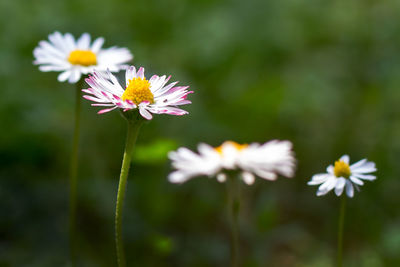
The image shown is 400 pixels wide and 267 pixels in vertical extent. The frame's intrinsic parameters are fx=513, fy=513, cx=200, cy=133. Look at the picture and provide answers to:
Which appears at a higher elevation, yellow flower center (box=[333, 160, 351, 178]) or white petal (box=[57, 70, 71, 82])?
white petal (box=[57, 70, 71, 82])

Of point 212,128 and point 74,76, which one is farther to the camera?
point 212,128

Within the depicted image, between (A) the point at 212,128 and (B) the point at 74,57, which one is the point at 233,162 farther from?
(A) the point at 212,128

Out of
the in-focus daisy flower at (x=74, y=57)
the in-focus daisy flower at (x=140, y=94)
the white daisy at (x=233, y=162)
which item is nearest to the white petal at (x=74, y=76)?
the in-focus daisy flower at (x=74, y=57)

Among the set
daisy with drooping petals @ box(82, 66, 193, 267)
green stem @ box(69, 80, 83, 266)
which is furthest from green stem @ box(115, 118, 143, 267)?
green stem @ box(69, 80, 83, 266)

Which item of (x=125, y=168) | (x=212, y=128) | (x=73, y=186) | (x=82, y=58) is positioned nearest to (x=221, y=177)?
(x=125, y=168)

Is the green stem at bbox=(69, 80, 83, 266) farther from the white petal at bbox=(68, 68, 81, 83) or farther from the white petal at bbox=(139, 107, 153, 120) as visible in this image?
the white petal at bbox=(139, 107, 153, 120)

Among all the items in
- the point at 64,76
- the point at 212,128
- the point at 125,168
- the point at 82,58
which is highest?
the point at 212,128

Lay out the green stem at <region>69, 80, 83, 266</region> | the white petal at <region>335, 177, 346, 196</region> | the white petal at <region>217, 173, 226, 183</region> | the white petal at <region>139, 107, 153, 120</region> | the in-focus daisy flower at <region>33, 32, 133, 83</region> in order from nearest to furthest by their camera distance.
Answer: the white petal at <region>139, 107, 153, 120</region> → the white petal at <region>335, 177, 346, 196</region> → the white petal at <region>217, 173, 226, 183</region> → the green stem at <region>69, 80, 83, 266</region> → the in-focus daisy flower at <region>33, 32, 133, 83</region>
